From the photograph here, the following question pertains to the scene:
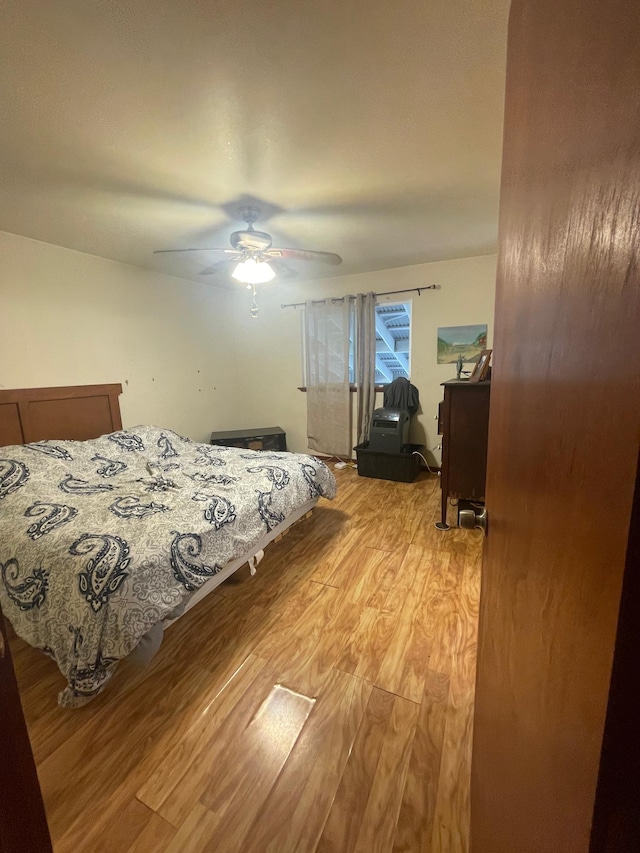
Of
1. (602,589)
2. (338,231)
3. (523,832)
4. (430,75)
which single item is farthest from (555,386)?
(338,231)

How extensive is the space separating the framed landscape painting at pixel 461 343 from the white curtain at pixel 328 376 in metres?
1.06

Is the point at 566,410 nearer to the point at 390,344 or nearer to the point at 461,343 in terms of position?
the point at 461,343

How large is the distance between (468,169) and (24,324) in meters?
3.23

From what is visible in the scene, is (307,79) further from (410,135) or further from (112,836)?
(112,836)

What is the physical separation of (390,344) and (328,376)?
0.86 m

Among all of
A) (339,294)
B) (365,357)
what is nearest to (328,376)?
(365,357)

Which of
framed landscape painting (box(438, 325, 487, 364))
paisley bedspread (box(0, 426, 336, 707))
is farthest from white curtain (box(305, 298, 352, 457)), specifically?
paisley bedspread (box(0, 426, 336, 707))

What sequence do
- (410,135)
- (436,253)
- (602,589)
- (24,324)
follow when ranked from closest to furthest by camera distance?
(602,589)
(410,135)
(24,324)
(436,253)

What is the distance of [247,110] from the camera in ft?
4.61

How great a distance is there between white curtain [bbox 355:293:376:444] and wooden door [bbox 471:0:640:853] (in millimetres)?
3275

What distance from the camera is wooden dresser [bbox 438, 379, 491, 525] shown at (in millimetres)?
2207

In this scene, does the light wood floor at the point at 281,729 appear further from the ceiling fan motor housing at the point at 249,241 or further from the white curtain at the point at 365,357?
the white curtain at the point at 365,357

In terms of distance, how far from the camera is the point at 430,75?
4.14 ft

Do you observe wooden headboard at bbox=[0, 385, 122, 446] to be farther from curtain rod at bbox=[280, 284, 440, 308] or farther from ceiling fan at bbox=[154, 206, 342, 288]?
curtain rod at bbox=[280, 284, 440, 308]
